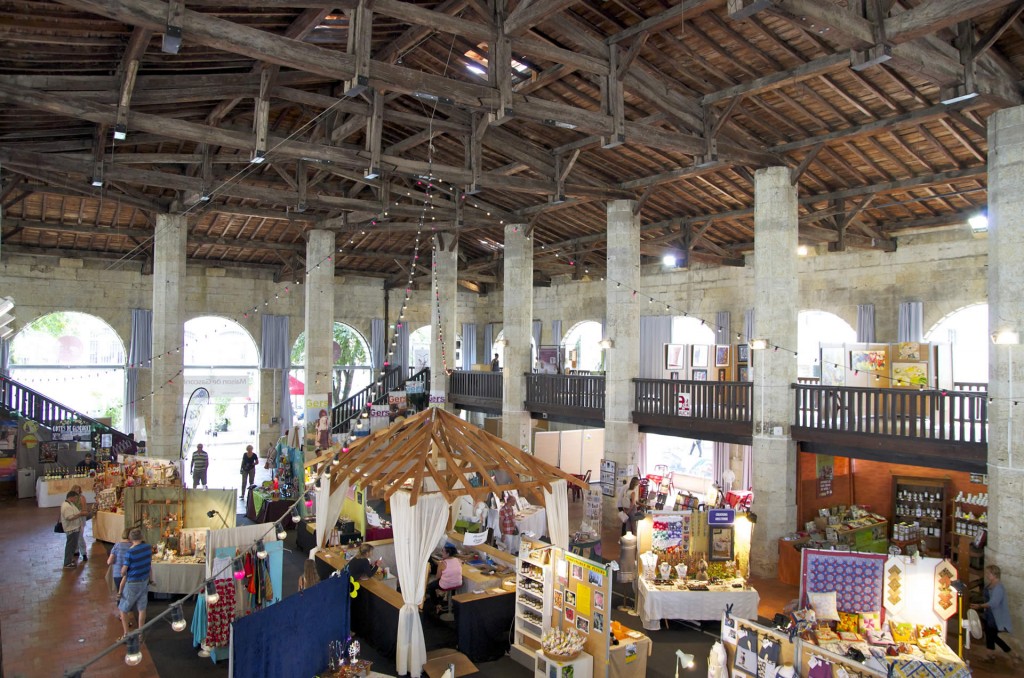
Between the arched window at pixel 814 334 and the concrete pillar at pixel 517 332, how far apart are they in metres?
7.10

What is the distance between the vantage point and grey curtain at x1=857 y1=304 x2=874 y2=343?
16.7 m

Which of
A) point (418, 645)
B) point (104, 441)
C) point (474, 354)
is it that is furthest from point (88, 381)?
point (418, 645)

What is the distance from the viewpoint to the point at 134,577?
825 cm

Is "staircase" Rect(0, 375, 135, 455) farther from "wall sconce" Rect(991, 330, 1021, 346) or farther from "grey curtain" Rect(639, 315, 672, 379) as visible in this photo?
"wall sconce" Rect(991, 330, 1021, 346)

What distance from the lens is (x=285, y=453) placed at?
57.6 ft

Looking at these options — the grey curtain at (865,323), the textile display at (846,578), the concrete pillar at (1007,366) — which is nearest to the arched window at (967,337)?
the grey curtain at (865,323)

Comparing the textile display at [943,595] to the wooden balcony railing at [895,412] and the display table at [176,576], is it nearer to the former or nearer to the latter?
the wooden balcony railing at [895,412]

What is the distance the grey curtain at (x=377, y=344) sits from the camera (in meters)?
26.2

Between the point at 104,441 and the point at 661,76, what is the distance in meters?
15.0

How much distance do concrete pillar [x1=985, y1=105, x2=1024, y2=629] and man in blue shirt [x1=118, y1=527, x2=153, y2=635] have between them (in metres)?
10.5

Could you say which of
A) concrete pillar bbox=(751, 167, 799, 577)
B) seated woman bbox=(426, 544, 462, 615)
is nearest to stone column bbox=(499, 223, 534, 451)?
concrete pillar bbox=(751, 167, 799, 577)

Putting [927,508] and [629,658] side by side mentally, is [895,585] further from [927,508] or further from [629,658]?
[927,508]

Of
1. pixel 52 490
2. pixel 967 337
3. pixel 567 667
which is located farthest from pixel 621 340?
pixel 52 490

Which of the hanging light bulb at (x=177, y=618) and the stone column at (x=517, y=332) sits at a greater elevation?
the stone column at (x=517, y=332)
